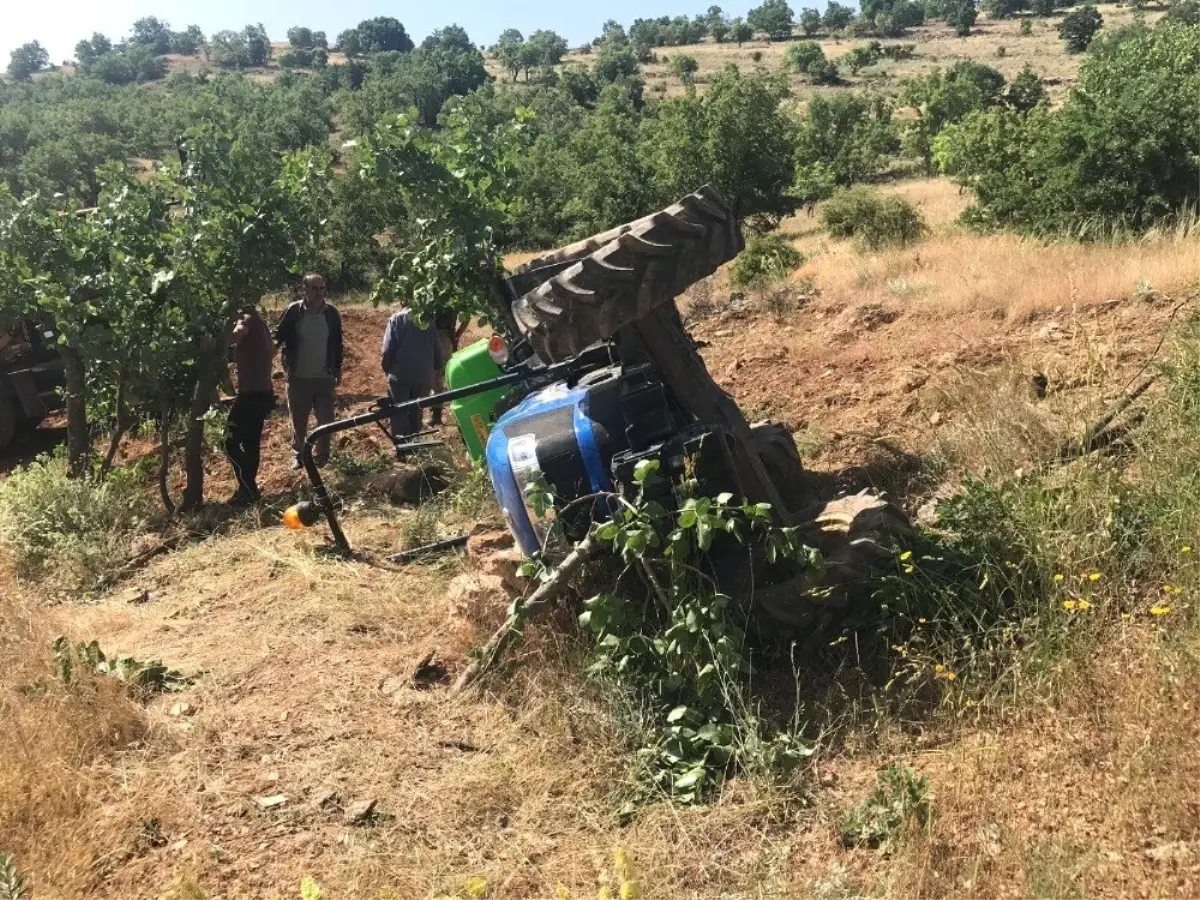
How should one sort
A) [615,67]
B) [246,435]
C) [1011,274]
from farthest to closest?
[615,67] < [1011,274] < [246,435]

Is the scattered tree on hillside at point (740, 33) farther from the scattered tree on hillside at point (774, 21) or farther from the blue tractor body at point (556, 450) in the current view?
the blue tractor body at point (556, 450)

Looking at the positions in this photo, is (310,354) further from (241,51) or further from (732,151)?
(241,51)

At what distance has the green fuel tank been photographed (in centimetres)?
505

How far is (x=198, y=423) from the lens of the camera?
654 cm

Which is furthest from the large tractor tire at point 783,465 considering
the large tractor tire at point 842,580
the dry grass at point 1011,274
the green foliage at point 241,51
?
the green foliage at point 241,51

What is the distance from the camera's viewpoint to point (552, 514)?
131 inches

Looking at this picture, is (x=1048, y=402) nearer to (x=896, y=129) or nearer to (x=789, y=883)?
(x=789, y=883)

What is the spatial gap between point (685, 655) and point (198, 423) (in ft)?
15.8

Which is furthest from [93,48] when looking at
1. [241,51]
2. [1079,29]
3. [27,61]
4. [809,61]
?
[1079,29]

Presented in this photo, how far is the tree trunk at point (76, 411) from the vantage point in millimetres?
6906

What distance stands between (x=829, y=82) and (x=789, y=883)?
70696mm

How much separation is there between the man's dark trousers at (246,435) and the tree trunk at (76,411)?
1146 millimetres

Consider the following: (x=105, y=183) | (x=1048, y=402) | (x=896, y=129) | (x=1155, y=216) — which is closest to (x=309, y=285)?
(x=105, y=183)

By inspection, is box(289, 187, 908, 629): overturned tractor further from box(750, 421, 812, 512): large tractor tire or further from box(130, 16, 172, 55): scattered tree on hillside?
box(130, 16, 172, 55): scattered tree on hillside
